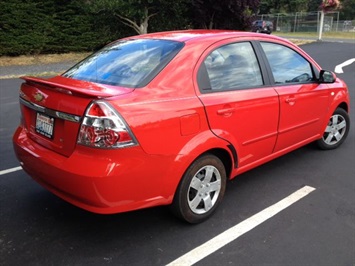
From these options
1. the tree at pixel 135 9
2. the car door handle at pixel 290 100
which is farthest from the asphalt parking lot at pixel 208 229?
the tree at pixel 135 9

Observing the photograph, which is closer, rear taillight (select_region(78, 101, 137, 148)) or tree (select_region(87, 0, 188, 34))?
rear taillight (select_region(78, 101, 137, 148))

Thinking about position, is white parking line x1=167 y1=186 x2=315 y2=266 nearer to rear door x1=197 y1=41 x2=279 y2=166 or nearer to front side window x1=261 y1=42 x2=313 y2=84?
rear door x1=197 y1=41 x2=279 y2=166

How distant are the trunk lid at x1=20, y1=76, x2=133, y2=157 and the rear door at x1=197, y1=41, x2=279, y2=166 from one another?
0.79 m

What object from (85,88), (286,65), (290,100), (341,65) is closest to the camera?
(85,88)

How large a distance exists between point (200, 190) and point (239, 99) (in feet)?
2.99

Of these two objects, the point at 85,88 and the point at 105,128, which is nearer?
the point at 105,128

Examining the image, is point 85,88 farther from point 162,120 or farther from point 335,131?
point 335,131

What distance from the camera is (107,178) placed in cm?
266

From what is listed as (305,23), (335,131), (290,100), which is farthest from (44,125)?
(305,23)

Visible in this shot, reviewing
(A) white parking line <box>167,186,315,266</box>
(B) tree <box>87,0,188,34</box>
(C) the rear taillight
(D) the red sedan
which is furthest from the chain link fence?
(C) the rear taillight

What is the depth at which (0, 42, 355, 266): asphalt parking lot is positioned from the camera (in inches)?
114

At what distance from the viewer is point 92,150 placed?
272 centimetres

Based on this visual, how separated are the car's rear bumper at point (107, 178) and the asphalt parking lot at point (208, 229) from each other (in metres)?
0.40

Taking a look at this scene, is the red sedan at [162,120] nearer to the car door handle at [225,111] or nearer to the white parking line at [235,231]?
the car door handle at [225,111]
